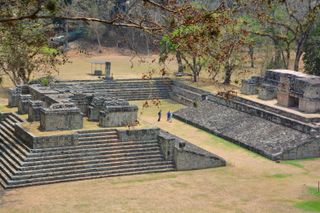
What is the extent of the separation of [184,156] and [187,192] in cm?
267

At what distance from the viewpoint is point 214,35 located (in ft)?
37.2

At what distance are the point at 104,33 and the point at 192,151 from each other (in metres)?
37.5

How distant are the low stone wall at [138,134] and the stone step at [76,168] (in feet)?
3.39

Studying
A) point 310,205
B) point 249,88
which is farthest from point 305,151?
point 249,88

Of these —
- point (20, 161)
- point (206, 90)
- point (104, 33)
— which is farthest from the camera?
point (104, 33)

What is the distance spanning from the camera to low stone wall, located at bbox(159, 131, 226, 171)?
904 inches

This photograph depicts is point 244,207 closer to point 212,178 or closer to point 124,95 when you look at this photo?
point 212,178

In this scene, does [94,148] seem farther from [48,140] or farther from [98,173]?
[48,140]

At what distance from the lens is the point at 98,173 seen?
21.8 metres

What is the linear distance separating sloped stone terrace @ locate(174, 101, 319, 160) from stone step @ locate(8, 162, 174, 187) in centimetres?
526

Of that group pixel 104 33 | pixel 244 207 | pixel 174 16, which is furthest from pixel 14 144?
pixel 104 33

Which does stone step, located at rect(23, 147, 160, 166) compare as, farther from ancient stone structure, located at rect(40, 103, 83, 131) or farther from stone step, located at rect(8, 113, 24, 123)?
stone step, located at rect(8, 113, 24, 123)

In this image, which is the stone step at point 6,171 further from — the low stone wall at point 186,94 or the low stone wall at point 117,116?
the low stone wall at point 186,94

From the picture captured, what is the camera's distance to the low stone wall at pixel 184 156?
75.4ft
